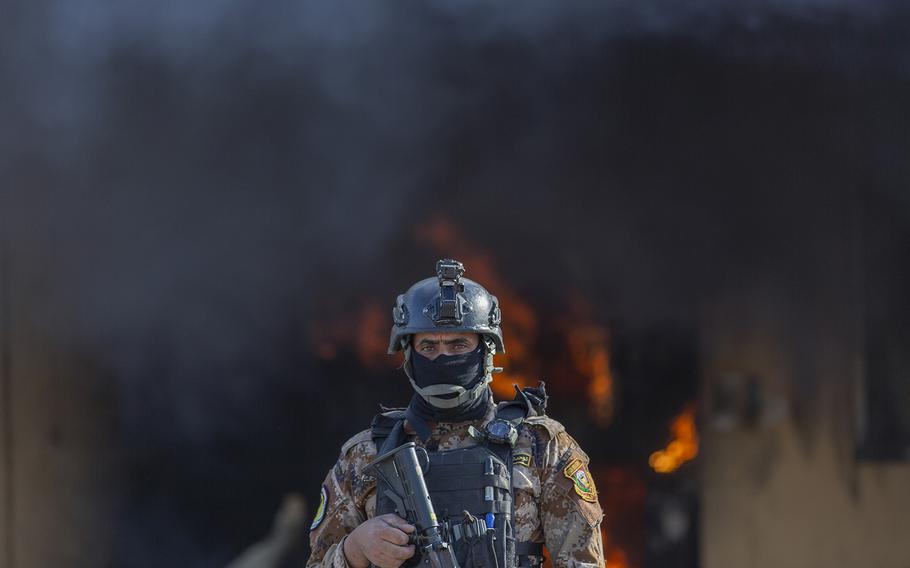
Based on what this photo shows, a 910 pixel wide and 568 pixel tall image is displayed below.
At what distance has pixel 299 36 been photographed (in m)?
6.77

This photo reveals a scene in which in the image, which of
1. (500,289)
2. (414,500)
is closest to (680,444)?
(500,289)

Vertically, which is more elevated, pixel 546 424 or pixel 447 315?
pixel 447 315

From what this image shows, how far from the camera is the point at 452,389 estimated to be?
3.07 meters

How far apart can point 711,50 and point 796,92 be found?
572 mm

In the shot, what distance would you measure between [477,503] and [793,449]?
4.31 m

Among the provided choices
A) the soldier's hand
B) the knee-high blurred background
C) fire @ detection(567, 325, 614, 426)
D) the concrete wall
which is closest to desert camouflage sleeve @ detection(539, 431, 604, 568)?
the soldier's hand

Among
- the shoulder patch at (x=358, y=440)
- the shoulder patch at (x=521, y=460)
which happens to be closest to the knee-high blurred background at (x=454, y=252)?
the shoulder patch at (x=358, y=440)

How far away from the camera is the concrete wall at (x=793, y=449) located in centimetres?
678

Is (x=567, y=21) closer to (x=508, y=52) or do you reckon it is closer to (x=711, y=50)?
(x=508, y=52)

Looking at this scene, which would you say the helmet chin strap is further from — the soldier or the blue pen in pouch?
the blue pen in pouch

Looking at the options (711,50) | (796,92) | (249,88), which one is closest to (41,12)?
(249,88)

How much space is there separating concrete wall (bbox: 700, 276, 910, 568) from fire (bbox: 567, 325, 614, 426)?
1.87 feet

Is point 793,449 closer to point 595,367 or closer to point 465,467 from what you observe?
point 595,367

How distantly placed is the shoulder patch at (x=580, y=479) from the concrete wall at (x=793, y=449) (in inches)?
154
